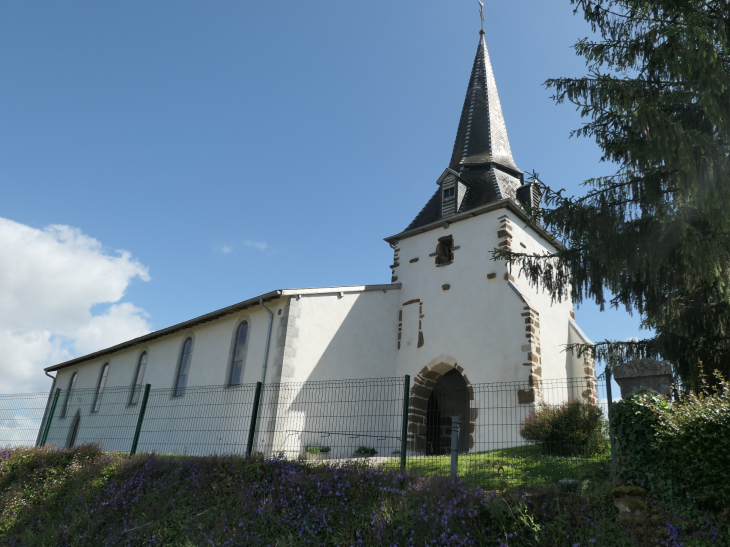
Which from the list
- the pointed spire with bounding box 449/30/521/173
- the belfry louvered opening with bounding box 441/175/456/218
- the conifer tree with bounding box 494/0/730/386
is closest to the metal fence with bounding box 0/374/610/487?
the conifer tree with bounding box 494/0/730/386

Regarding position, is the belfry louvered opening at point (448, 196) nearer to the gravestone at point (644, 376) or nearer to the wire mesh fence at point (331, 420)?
the wire mesh fence at point (331, 420)

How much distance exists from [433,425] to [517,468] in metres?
6.79

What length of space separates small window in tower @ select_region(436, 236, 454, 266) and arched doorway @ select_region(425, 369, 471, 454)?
3.25m

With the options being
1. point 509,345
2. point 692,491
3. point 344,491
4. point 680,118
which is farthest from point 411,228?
point 692,491

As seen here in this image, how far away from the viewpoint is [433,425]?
14430 mm

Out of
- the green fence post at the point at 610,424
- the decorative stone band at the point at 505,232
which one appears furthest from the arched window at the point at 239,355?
the green fence post at the point at 610,424

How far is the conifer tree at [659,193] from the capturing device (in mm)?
6570

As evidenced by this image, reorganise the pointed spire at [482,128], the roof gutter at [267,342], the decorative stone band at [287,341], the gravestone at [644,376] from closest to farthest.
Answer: the gravestone at [644,376]
the decorative stone band at [287,341]
the roof gutter at [267,342]
the pointed spire at [482,128]

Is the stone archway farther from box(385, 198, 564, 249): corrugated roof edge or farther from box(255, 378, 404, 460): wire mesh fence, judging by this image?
box(385, 198, 564, 249): corrugated roof edge

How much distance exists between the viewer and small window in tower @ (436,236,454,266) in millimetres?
16141

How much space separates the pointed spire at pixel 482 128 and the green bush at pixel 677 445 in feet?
43.2

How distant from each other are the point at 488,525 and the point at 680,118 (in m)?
6.13

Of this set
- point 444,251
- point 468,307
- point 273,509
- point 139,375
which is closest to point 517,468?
Answer: point 273,509

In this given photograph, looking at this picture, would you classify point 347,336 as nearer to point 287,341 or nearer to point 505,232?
point 287,341
